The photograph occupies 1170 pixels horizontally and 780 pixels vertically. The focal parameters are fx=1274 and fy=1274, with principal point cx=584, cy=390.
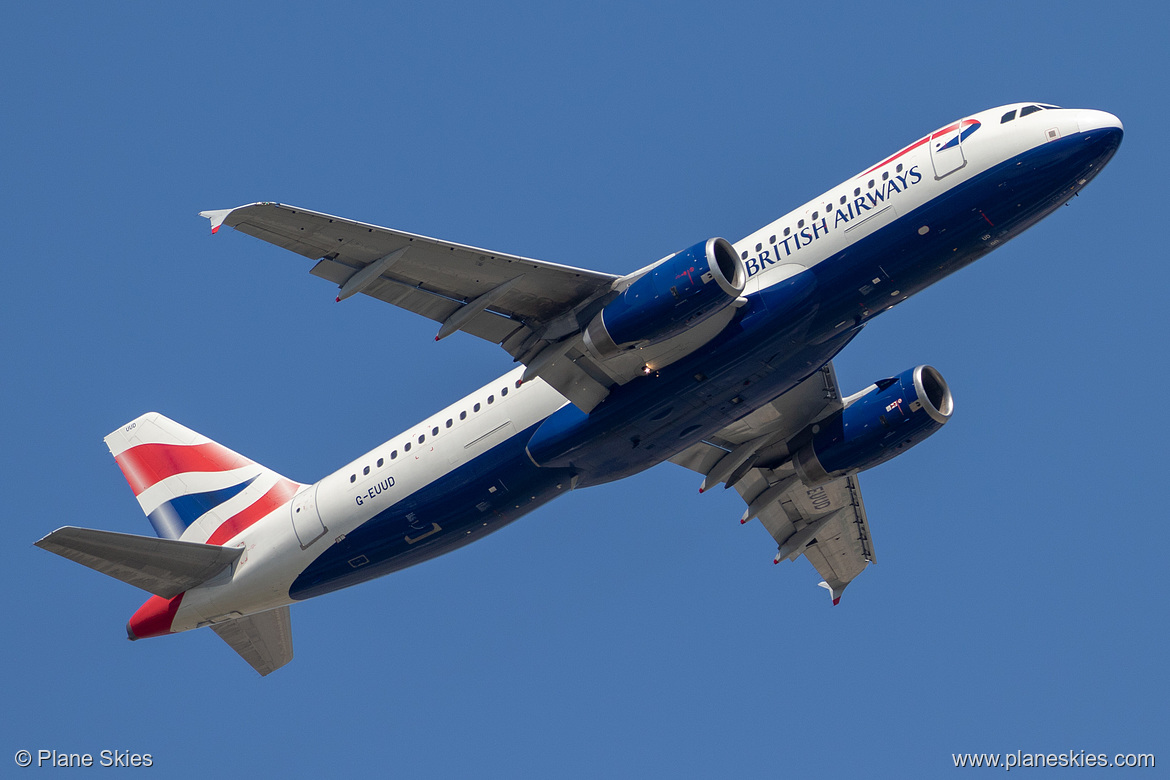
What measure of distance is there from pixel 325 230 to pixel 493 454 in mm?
8196

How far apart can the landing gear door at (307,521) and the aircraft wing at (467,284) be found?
7.67 metres

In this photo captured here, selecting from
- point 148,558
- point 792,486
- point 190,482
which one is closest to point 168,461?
point 190,482

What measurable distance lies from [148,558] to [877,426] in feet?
68.5

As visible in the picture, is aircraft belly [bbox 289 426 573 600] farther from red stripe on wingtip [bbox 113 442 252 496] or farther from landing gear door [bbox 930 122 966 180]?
landing gear door [bbox 930 122 966 180]

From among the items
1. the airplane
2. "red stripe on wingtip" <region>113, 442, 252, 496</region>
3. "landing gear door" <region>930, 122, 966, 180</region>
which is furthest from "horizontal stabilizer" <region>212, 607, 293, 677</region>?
"landing gear door" <region>930, 122, 966, 180</region>

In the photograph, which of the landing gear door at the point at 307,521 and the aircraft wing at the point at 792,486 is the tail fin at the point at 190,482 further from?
the aircraft wing at the point at 792,486

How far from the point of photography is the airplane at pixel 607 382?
97.7 feet

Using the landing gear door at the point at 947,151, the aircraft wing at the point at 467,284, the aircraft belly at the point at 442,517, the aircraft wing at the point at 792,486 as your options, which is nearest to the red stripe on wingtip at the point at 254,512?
the aircraft belly at the point at 442,517

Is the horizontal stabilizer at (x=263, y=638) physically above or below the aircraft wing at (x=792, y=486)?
below

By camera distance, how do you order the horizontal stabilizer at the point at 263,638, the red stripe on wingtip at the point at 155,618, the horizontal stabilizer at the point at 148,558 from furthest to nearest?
1. the horizontal stabilizer at the point at 263,638
2. the red stripe on wingtip at the point at 155,618
3. the horizontal stabilizer at the point at 148,558

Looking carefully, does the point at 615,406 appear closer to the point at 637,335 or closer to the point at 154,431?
the point at 637,335

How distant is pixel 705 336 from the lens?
3078 cm

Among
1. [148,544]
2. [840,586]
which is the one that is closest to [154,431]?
[148,544]

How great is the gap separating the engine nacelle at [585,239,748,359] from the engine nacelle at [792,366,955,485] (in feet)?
27.8
